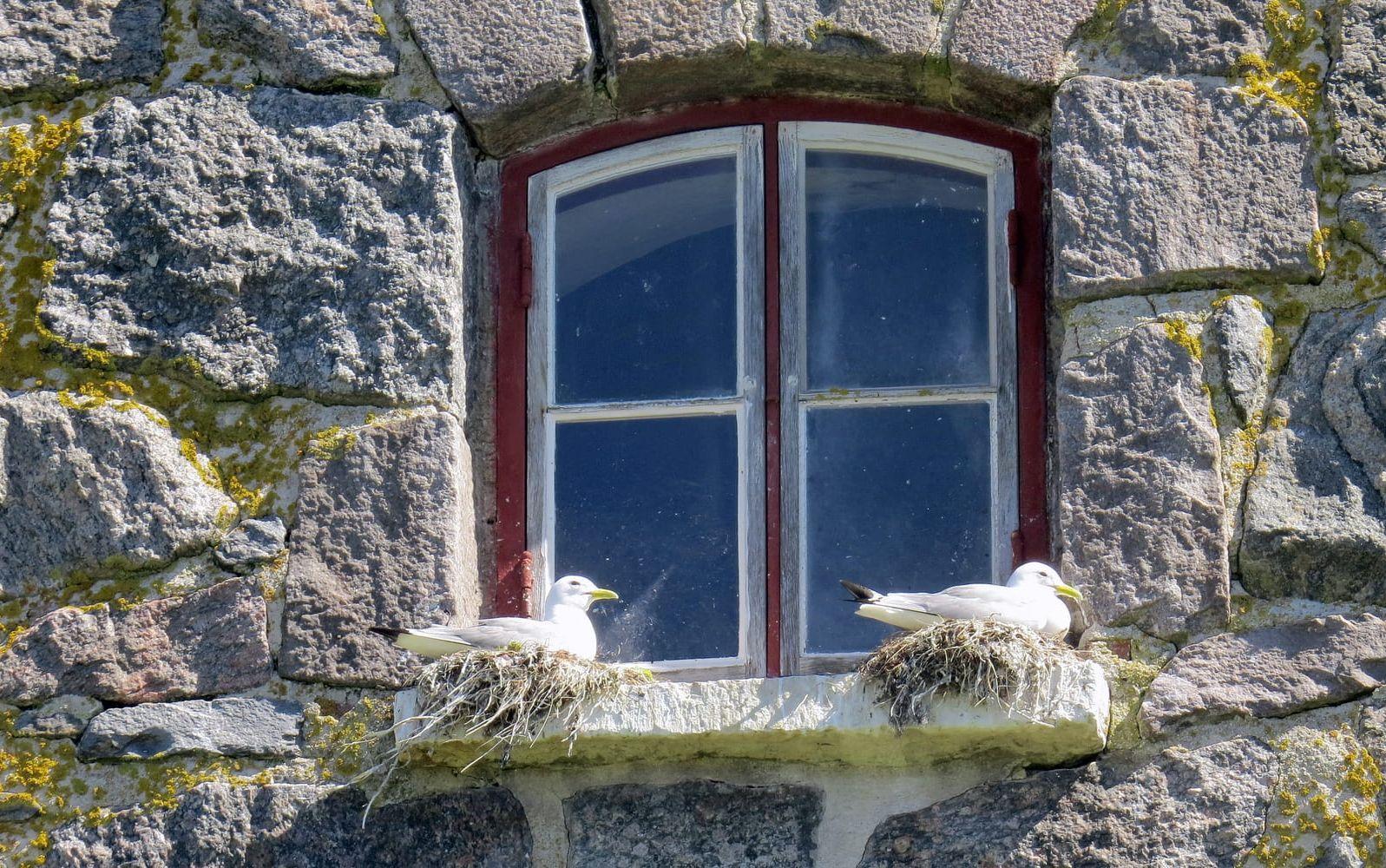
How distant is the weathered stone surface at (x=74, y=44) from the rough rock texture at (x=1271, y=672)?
95.5 inches

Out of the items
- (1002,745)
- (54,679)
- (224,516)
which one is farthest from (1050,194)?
(54,679)

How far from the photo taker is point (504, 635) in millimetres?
3689

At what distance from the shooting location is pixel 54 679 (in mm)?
3906

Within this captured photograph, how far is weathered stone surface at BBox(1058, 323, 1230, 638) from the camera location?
148 inches

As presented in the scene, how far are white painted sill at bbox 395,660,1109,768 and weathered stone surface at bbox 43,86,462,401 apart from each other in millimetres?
773

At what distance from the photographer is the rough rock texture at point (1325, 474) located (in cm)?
375

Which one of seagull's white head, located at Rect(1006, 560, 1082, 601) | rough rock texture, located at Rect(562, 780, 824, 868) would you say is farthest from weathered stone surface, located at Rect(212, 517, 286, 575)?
seagull's white head, located at Rect(1006, 560, 1082, 601)

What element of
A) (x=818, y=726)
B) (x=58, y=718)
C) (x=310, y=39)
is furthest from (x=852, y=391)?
(x=58, y=718)

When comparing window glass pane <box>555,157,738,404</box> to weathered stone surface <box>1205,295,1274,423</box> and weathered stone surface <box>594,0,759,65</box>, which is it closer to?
weathered stone surface <box>594,0,759,65</box>

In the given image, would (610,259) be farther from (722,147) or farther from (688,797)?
(688,797)

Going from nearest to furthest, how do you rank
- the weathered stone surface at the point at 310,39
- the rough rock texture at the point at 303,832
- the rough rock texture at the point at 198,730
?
the rough rock texture at the point at 303,832 < the rough rock texture at the point at 198,730 < the weathered stone surface at the point at 310,39

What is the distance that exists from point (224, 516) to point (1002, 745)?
1545 mm

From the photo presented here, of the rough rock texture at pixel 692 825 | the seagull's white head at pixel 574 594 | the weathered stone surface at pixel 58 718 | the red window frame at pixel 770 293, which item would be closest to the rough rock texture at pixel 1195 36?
the red window frame at pixel 770 293

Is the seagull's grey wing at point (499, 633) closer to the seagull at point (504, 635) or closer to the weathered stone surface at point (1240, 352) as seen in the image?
the seagull at point (504, 635)
